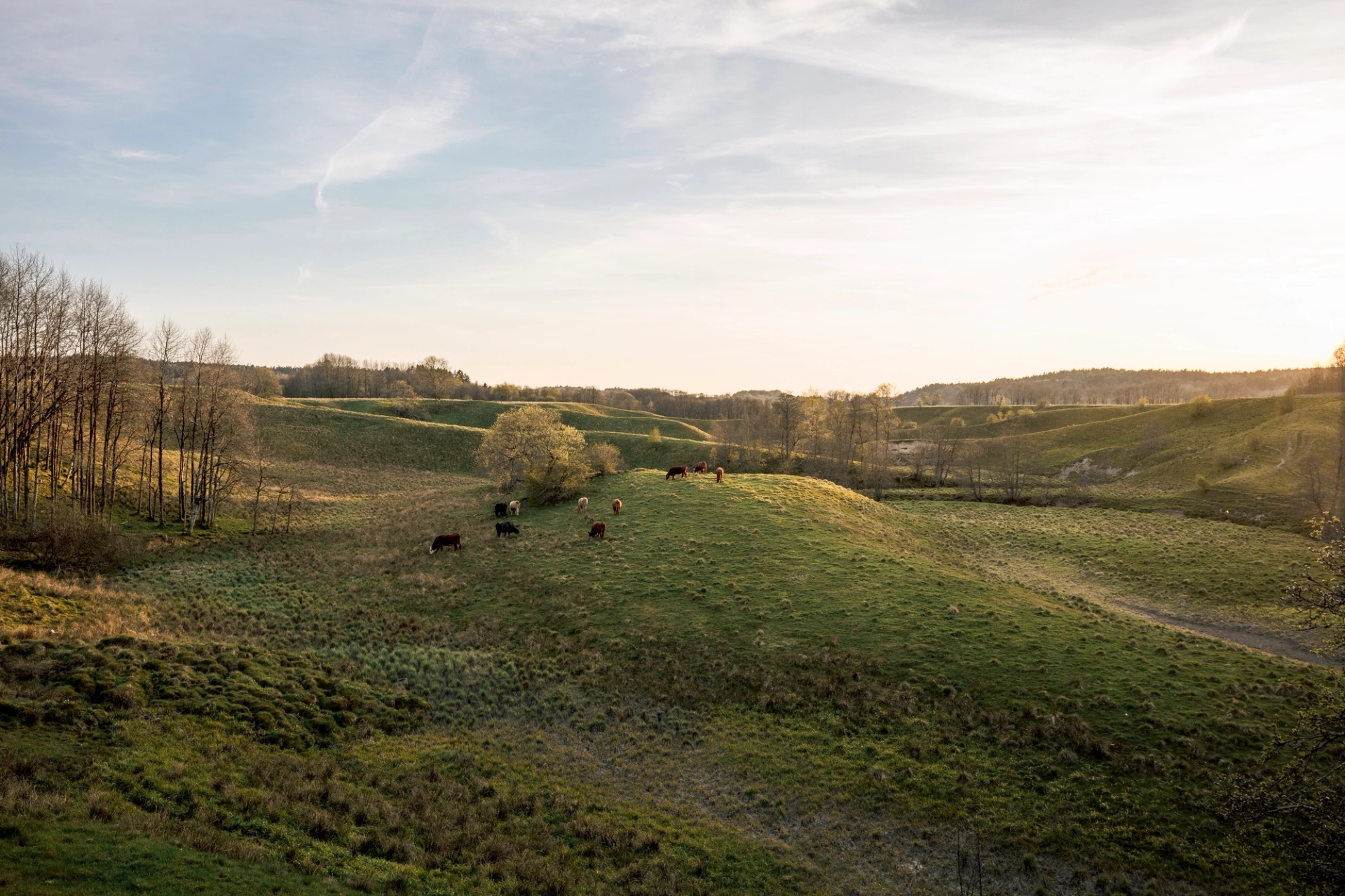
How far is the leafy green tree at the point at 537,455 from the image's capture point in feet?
160

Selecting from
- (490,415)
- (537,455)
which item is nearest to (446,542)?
(537,455)

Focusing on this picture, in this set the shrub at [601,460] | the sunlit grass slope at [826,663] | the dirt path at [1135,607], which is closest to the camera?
the sunlit grass slope at [826,663]

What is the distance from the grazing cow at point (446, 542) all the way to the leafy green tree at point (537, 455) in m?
10.4

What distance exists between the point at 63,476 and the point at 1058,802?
192ft

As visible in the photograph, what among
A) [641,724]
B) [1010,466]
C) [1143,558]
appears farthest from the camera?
[1010,466]

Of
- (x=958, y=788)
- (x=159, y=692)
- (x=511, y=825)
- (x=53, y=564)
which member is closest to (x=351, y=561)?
(x=53, y=564)

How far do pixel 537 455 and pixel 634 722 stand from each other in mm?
33760

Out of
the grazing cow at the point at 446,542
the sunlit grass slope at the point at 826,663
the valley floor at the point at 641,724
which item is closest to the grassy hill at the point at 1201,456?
the sunlit grass slope at the point at 826,663

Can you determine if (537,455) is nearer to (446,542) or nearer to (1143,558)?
(446,542)

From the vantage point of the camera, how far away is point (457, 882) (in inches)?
449

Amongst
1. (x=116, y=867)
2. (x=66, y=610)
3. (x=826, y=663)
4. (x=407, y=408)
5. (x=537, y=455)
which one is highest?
(x=407, y=408)

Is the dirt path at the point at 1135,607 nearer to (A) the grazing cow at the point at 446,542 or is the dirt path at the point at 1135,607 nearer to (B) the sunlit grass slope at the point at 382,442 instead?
(A) the grazing cow at the point at 446,542

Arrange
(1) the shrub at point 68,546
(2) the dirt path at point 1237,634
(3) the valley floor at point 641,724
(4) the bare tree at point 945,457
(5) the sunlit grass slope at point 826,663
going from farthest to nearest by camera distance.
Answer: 1. (4) the bare tree at point 945,457
2. (1) the shrub at point 68,546
3. (2) the dirt path at point 1237,634
4. (5) the sunlit grass slope at point 826,663
5. (3) the valley floor at point 641,724

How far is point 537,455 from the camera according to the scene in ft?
168
